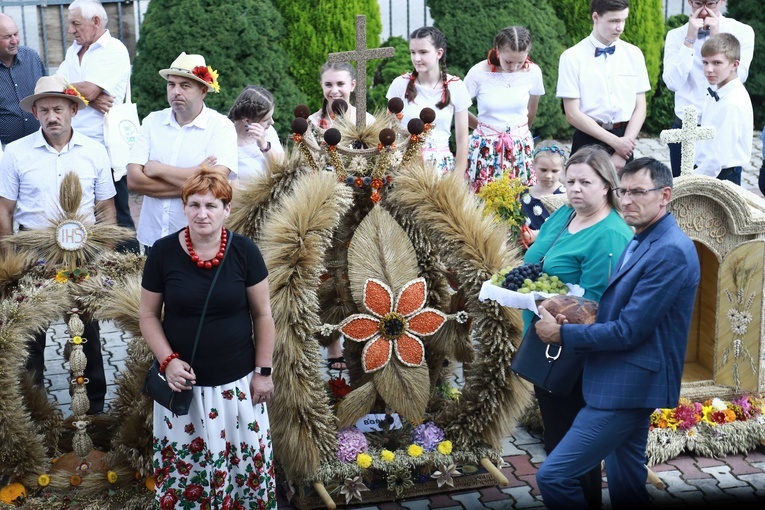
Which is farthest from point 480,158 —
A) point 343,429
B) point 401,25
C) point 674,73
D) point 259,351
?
point 401,25

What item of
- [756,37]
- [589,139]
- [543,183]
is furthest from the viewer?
[756,37]

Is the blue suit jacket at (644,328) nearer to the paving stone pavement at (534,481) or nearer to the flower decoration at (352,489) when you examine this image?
the paving stone pavement at (534,481)

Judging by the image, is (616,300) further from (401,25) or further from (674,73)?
(401,25)

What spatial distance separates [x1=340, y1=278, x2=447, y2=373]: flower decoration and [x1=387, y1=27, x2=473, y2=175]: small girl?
86.3 inches

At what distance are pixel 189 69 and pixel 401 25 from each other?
9.24m

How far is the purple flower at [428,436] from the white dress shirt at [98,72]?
3.18 metres

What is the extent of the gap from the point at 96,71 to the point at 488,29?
16.7 ft

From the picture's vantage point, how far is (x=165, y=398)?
395 cm

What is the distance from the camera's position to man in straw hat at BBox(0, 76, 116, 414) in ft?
17.7

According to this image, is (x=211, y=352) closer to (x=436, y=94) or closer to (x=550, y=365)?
(x=550, y=365)

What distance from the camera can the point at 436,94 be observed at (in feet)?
22.2

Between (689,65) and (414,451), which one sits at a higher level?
(689,65)

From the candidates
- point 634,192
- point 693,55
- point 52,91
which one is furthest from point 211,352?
point 693,55

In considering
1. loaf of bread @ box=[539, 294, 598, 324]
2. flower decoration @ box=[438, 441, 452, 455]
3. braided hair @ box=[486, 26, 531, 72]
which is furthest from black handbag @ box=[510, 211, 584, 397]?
braided hair @ box=[486, 26, 531, 72]
